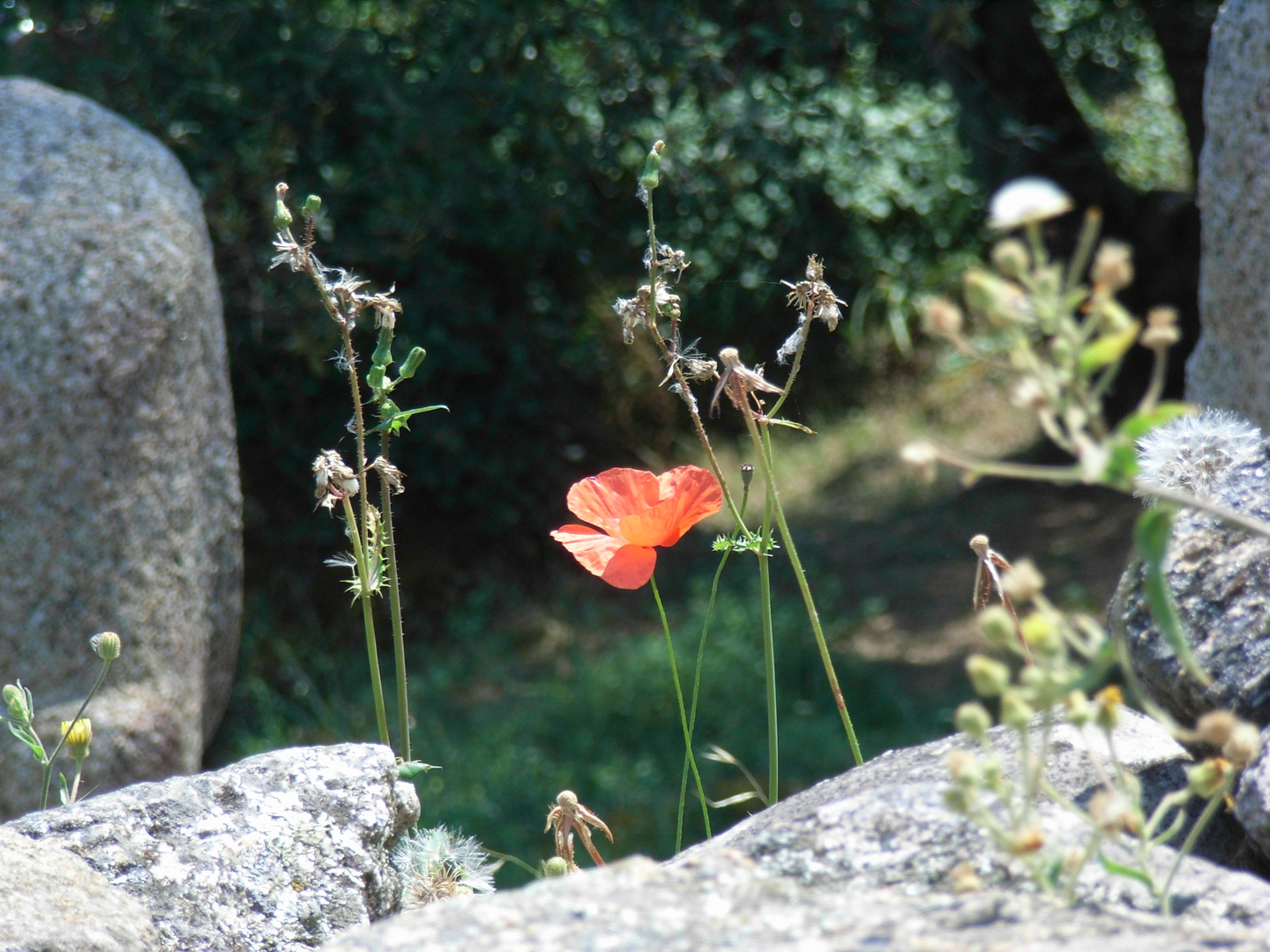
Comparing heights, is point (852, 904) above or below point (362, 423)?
below

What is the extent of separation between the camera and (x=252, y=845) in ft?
3.97

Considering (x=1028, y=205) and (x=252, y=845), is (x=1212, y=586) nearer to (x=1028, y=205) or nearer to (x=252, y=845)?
(x=1028, y=205)

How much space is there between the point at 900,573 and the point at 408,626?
69.8 inches

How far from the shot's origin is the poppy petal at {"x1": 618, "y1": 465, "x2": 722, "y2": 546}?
4.22 feet

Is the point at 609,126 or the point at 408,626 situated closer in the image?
the point at 609,126

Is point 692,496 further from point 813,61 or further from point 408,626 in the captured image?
point 408,626

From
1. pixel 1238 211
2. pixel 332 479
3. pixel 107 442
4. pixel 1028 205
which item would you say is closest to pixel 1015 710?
pixel 1028 205

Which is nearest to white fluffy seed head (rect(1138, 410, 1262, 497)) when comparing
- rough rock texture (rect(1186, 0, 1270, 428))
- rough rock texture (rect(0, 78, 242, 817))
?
rough rock texture (rect(1186, 0, 1270, 428))

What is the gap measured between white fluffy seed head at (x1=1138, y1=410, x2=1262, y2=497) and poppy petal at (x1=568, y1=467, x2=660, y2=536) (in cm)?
55

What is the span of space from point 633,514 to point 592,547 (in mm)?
67

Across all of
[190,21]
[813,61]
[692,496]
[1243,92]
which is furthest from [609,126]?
[692,496]

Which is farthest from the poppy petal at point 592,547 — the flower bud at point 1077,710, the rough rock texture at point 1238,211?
the rough rock texture at point 1238,211

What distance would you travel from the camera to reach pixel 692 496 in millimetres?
1295

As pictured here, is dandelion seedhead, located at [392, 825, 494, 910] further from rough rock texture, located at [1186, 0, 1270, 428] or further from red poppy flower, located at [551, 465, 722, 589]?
rough rock texture, located at [1186, 0, 1270, 428]
